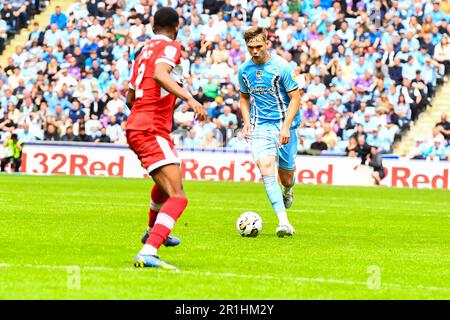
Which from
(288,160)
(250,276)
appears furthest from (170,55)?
(288,160)

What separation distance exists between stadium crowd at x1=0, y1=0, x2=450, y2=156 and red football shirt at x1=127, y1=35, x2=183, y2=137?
21133 mm

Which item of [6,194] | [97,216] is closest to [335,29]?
[6,194]

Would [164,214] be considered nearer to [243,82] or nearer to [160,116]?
[160,116]

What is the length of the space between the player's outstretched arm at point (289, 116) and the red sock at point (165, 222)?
13.1 feet

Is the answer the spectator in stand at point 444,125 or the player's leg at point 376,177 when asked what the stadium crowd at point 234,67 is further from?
the spectator in stand at point 444,125

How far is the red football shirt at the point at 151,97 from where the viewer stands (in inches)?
419

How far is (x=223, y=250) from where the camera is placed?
1245 centimetres

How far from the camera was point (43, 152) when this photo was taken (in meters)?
33.5

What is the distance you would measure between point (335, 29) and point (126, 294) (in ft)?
91.5

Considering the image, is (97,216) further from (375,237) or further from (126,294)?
(126,294)

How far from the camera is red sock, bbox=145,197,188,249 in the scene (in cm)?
1020

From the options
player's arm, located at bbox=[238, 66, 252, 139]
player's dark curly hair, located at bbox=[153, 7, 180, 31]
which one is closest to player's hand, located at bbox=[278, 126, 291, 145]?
player's arm, located at bbox=[238, 66, 252, 139]

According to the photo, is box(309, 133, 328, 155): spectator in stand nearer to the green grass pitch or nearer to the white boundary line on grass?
the green grass pitch

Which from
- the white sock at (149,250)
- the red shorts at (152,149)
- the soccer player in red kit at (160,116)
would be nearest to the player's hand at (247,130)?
the soccer player in red kit at (160,116)
